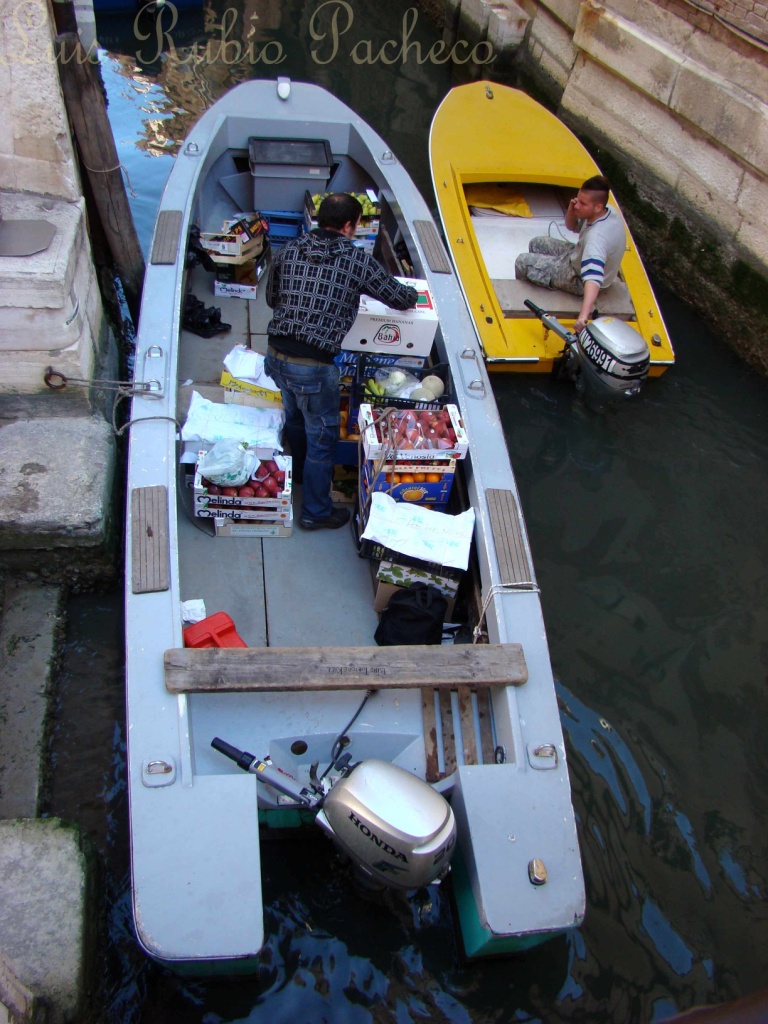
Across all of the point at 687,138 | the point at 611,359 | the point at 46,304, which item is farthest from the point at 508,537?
the point at 687,138

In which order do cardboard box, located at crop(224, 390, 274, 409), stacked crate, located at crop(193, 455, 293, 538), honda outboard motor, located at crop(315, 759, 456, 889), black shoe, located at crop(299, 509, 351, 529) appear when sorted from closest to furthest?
honda outboard motor, located at crop(315, 759, 456, 889), stacked crate, located at crop(193, 455, 293, 538), black shoe, located at crop(299, 509, 351, 529), cardboard box, located at crop(224, 390, 274, 409)

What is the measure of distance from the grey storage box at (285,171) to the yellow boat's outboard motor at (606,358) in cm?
195

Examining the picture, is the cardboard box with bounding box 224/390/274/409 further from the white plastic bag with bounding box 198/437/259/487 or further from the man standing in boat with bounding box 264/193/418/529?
the white plastic bag with bounding box 198/437/259/487

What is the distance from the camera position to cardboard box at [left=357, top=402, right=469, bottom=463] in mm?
3451

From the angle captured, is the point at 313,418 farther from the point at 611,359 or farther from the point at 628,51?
the point at 628,51

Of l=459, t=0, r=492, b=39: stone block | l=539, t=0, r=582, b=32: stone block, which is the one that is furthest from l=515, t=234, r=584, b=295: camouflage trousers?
l=459, t=0, r=492, b=39: stone block

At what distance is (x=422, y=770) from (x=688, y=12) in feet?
23.4

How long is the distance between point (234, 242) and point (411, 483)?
2.39m

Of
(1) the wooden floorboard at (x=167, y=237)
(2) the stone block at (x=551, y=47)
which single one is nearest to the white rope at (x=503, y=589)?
(1) the wooden floorboard at (x=167, y=237)

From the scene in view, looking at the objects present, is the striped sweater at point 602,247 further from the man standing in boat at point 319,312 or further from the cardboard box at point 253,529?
the cardboard box at point 253,529

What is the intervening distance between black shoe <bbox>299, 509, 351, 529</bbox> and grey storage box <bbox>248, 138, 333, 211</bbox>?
2.79 m

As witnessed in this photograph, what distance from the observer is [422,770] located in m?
3.00

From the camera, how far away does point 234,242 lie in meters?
4.94

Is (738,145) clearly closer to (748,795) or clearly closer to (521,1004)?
(748,795)
